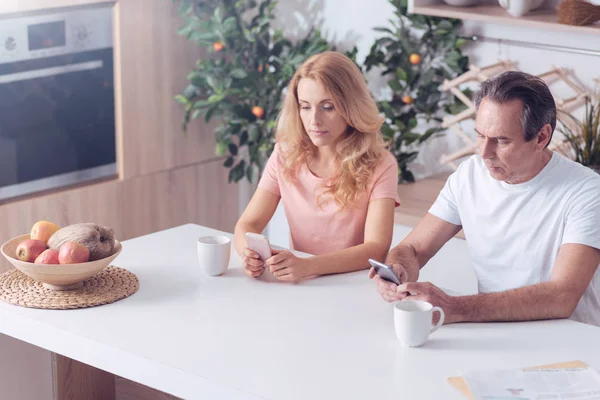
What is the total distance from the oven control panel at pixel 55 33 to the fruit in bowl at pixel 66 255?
4.19 ft

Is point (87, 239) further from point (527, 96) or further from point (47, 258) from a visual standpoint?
point (527, 96)

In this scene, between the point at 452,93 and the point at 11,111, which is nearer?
the point at 11,111

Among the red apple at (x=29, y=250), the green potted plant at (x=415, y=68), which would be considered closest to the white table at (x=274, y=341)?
the red apple at (x=29, y=250)

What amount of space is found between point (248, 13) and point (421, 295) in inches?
96.8

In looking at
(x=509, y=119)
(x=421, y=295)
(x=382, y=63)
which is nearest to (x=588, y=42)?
(x=382, y=63)

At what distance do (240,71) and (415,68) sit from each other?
0.71m

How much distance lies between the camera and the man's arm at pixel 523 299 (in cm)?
199

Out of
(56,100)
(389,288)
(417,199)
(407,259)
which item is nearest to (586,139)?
(417,199)

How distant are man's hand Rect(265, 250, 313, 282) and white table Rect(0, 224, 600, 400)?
0.07 ft

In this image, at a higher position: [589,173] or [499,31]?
[499,31]

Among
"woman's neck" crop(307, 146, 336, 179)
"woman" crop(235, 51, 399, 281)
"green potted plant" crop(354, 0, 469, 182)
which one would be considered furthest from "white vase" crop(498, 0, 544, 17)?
"woman's neck" crop(307, 146, 336, 179)

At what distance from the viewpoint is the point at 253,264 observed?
228 centimetres

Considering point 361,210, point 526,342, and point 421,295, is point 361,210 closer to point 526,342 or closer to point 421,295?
point 421,295

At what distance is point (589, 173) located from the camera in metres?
2.23
